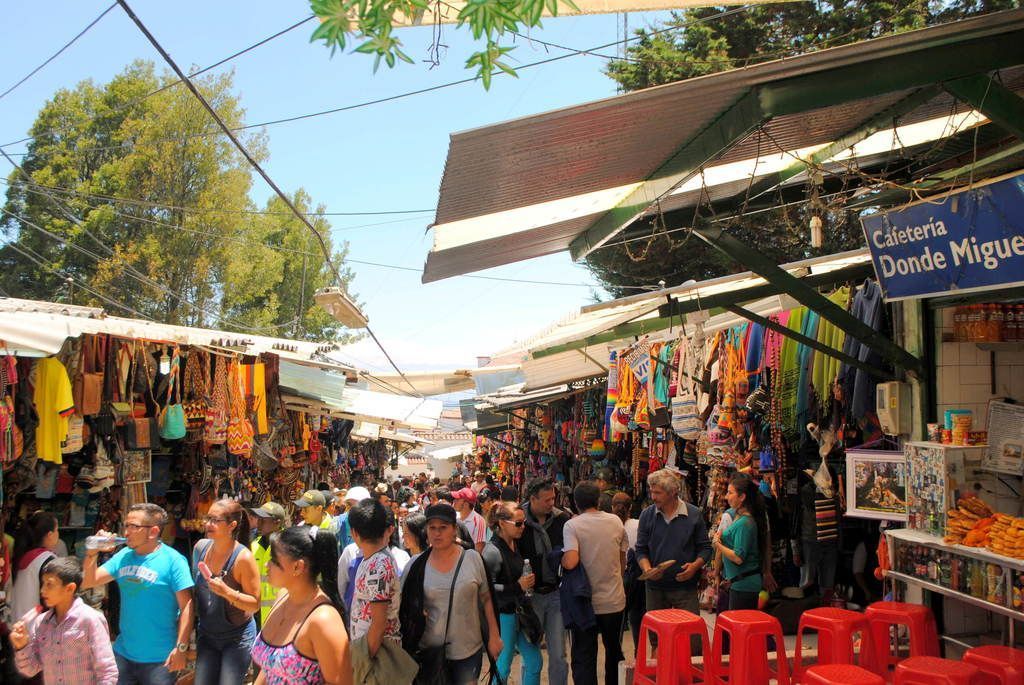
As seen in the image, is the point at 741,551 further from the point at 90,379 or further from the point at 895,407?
the point at 90,379

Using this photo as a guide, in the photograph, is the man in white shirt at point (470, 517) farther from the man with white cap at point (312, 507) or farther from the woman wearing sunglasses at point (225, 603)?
the woman wearing sunglasses at point (225, 603)

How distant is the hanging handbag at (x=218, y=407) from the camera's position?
9156 mm

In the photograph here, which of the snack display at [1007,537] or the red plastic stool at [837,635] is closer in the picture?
the snack display at [1007,537]

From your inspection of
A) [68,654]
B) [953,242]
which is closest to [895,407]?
[953,242]

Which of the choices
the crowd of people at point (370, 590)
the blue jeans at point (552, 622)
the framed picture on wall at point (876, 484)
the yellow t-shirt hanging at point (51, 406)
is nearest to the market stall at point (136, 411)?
the yellow t-shirt hanging at point (51, 406)

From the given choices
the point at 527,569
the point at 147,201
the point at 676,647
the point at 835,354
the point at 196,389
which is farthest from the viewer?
the point at 147,201

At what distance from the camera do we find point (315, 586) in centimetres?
389

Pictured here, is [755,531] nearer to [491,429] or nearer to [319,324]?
[491,429]

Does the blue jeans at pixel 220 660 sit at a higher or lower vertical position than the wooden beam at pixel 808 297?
lower

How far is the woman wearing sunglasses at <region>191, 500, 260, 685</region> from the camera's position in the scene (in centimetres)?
547

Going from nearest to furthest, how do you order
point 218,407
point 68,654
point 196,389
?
point 68,654 → point 196,389 → point 218,407

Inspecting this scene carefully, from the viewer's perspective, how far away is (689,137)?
472 cm

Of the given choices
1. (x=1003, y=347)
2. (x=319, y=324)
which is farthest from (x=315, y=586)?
(x=319, y=324)

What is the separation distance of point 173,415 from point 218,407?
750 mm
